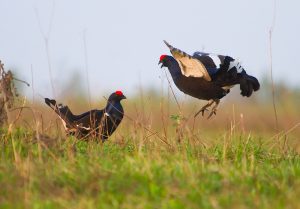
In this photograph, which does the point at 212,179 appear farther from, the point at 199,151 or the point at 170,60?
the point at 170,60

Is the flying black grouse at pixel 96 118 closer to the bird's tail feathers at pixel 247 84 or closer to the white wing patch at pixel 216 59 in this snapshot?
the white wing patch at pixel 216 59

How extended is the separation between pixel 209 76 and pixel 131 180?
3272 millimetres

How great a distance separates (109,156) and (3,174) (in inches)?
44.2

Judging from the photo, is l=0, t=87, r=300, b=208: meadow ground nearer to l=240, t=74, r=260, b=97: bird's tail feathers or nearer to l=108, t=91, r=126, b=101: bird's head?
l=240, t=74, r=260, b=97: bird's tail feathers

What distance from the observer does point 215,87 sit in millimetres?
8094

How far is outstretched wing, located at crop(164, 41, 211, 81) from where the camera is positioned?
7.63 meters

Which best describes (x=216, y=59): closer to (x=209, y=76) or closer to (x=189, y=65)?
(x=209, y=76)

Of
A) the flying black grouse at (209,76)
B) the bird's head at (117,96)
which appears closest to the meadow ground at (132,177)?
the flying black grouse at (209,76)

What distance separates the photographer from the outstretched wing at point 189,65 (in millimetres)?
7633

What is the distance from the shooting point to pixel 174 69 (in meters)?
8.33

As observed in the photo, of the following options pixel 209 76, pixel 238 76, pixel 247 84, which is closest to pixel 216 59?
pixel 209 76

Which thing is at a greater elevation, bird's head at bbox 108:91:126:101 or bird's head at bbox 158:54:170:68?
bird's head at bbox 158:54:170:68

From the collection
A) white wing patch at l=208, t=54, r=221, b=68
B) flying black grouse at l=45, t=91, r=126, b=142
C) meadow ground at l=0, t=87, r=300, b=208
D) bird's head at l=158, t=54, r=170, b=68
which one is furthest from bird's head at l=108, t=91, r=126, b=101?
meadow ground at l=0, t=87, r=300, b=208

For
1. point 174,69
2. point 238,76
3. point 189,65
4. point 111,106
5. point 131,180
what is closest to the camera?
point 131,180
